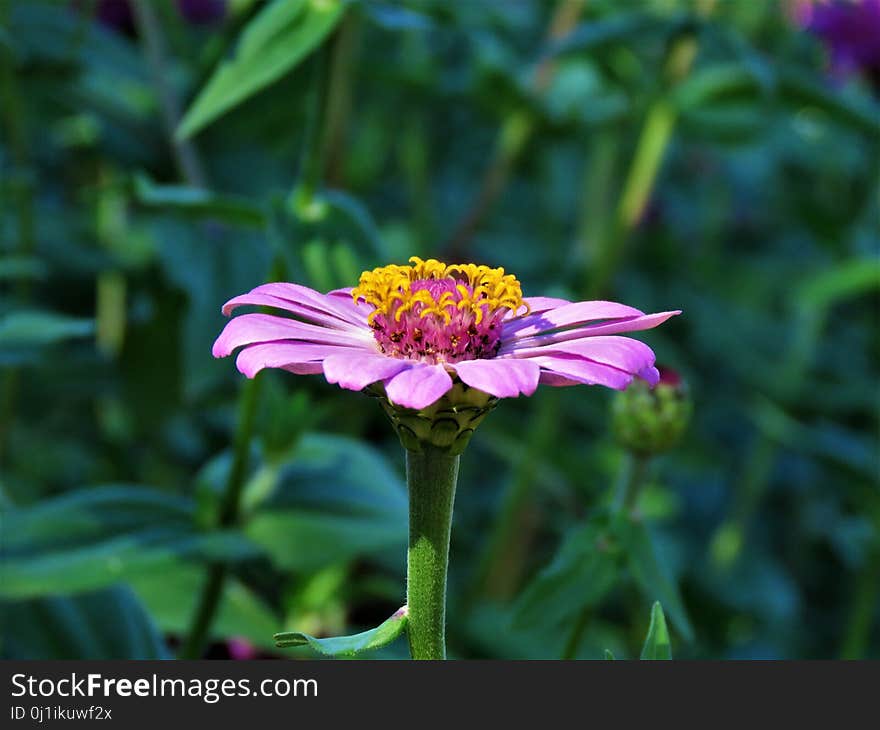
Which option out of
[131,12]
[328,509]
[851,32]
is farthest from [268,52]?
[851,32]

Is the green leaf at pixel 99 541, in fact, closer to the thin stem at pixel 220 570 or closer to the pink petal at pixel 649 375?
the thin stem at pixel 220 570

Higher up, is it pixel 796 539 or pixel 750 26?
pixel 750 26

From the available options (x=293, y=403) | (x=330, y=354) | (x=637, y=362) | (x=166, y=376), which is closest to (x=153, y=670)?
(x=330, y=354)

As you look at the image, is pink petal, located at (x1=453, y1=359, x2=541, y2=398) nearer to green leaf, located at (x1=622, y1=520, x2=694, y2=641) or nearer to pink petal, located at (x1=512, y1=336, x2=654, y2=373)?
pink petal, located at (x1=512, y1=336, x2=654, y2=373)

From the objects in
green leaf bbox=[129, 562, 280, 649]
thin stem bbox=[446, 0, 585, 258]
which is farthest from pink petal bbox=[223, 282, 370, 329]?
thin stem bbox=[446, 0, 585, 258]

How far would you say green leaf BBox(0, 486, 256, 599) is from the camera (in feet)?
3.18

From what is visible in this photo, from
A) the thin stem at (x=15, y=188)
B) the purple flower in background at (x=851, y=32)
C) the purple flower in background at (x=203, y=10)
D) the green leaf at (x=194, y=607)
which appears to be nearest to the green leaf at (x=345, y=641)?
the green leaf at (x=194, y=607)

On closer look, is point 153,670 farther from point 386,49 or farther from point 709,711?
point 386,49

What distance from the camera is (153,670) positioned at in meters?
0.64

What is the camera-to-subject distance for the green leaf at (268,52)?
1040 mm

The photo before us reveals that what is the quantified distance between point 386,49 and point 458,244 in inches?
17.0

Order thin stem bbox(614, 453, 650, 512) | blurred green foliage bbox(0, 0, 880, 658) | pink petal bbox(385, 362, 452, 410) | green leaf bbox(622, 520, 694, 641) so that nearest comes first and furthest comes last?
pink petal bbox(385, 362, 452, 410) < green leaf bbox(622, 520, 694, 641) < thin stem bbox(614, 453, 650, 512) < blurred green foliage bbox(0, 0, 880, 658)

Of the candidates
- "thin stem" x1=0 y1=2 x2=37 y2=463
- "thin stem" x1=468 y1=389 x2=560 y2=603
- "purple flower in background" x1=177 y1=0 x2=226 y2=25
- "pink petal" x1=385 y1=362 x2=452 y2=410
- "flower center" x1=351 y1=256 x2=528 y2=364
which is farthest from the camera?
"purple flower in background" x1=177 y1=0 x2=226 y2=25

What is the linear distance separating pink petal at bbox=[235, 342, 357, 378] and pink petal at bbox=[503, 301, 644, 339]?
137 mm
